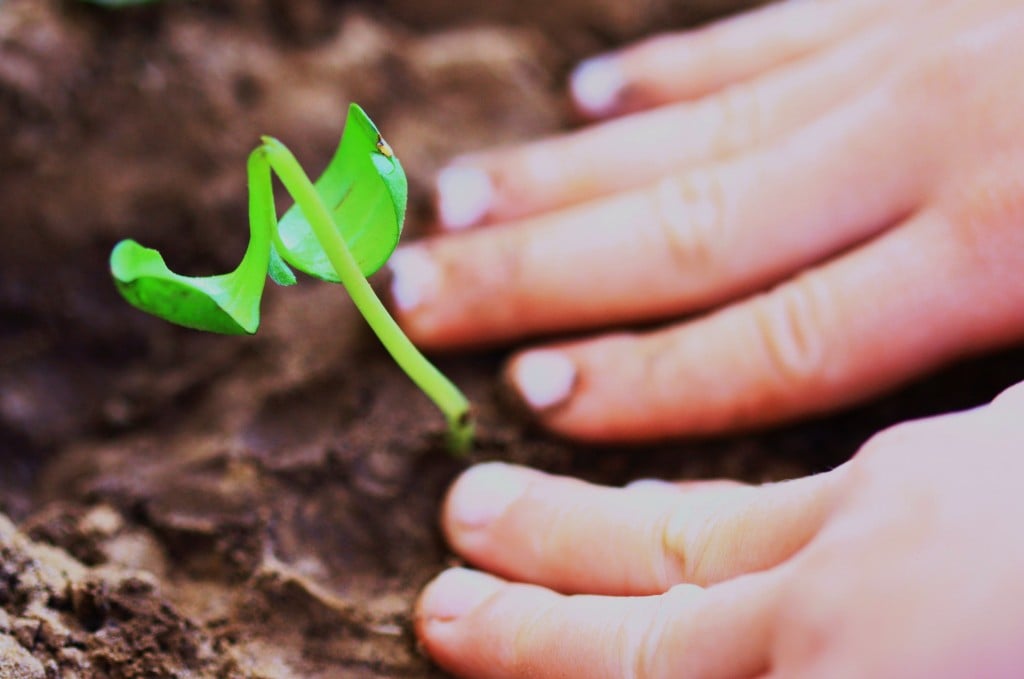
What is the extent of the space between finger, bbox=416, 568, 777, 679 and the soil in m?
0.07

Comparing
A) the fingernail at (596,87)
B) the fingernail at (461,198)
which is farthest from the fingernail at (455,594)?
the fingernail at (596,87)

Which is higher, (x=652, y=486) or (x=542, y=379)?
(x=542, y=379)

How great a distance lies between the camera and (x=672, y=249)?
3.38 feet

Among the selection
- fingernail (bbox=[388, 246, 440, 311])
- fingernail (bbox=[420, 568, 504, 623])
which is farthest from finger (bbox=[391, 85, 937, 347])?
fingernail (bbox=[420, 568, 504, 623])

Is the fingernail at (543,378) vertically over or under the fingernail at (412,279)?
under

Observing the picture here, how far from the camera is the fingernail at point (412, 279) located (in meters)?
1.04

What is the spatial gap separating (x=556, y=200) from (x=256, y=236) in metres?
0.58

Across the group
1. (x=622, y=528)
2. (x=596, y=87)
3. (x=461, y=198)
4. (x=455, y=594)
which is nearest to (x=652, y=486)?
(x=622, y=528)

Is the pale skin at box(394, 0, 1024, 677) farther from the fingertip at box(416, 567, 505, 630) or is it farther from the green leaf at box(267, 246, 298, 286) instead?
the green leaf at box(267, 246, 298, 286)

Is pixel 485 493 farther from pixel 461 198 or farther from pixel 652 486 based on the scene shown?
pixel 461 198

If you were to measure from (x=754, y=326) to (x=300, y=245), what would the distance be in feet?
1.66

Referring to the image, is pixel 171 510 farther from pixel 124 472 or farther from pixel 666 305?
pixel 666 305

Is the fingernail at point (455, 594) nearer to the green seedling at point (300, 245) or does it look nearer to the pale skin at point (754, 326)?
the pale skin at point (754, 326)

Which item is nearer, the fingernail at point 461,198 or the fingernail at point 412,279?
the fingernail at point 412,279
